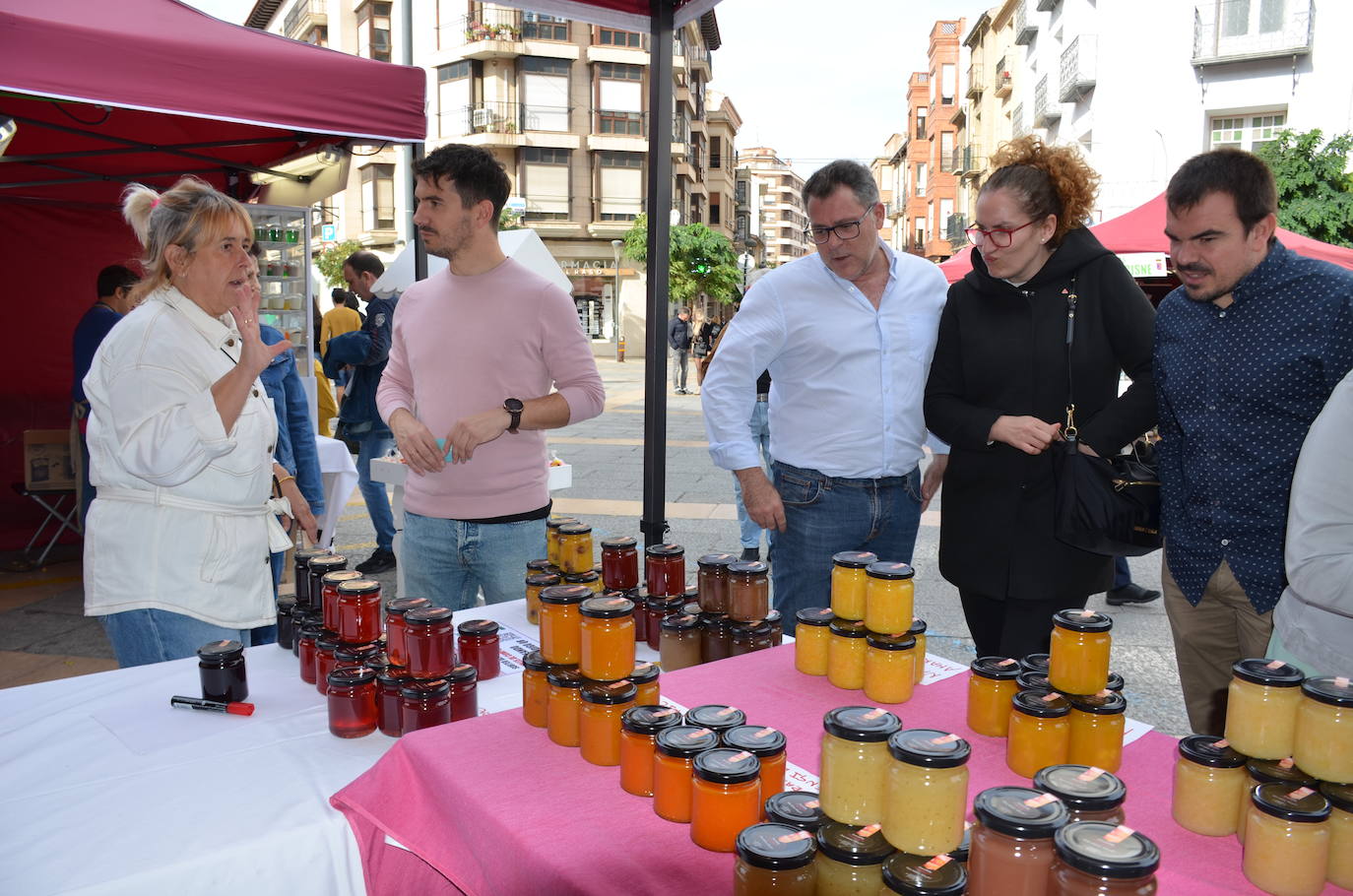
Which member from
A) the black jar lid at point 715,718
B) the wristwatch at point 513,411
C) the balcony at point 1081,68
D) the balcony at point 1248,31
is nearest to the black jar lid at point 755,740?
the black jar lid at point 715,718

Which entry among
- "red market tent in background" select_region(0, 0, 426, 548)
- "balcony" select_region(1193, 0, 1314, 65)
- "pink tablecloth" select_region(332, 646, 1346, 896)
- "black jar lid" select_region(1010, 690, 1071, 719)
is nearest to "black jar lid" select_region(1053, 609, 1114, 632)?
"black jar lid" select_region(1010, 690, 1071, 719)

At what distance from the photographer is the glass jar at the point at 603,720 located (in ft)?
4.97

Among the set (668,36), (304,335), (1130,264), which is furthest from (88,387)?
(1130,264)

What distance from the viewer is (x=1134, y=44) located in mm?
19875

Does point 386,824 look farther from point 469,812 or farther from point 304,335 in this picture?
point 304,335

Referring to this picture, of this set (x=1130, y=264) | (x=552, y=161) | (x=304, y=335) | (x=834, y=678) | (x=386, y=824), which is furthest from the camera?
(x=552, y=161)

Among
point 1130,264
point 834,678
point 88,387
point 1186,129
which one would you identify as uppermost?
point 1186,129

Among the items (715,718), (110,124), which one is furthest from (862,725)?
(110,124)

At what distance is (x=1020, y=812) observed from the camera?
100 cm

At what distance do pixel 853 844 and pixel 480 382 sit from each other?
190 cm

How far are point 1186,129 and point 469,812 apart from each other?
22.2m

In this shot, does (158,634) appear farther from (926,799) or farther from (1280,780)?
(1280,780)

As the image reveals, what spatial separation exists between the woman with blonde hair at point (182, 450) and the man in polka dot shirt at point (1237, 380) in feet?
7.21

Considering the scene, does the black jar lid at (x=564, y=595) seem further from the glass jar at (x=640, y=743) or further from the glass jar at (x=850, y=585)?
the glass jar at (x=850, y=585)
